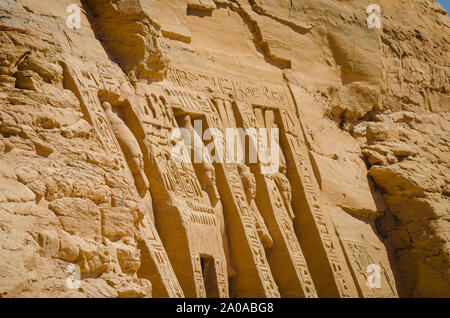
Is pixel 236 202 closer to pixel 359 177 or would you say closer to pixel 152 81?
pixel 152 81

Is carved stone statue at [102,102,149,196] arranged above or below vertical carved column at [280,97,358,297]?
above

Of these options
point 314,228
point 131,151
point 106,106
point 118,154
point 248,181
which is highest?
point 106,106

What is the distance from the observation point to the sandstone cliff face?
10.5 meters

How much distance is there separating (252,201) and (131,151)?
2645 mm

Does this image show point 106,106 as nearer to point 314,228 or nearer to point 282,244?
point 282,244

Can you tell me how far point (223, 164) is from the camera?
14.0 m

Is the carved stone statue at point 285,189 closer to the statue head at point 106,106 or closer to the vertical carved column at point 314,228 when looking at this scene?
the vertical carved column at point 314,228

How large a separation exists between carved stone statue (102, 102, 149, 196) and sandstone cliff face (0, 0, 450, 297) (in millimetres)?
20

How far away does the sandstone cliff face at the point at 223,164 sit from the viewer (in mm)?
10453

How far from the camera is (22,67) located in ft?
37.0

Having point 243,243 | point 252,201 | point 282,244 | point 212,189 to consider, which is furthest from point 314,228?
point 212,189

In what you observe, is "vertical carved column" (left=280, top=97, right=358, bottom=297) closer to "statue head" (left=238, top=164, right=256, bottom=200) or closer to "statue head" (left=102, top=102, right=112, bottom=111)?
"statue head" (left=238, top=164, right=256, bottom=200)

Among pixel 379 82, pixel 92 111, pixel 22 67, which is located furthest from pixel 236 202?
pixel 379 82

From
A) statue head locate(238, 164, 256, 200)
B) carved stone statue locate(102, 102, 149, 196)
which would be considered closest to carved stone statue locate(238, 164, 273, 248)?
statue head locate(238, 164, 256, 200)
